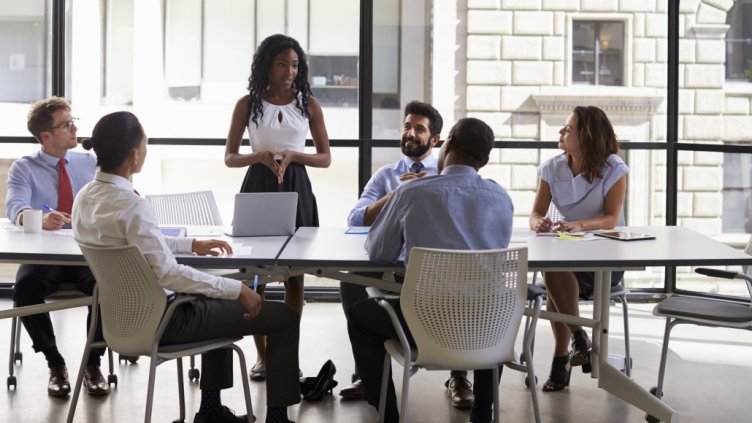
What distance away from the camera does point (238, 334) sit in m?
3.97

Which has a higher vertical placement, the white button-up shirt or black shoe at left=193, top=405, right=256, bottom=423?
the white button-up shirt

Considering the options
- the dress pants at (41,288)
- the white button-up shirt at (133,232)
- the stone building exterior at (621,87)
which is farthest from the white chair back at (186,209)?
the stone building exterior at (621,87)

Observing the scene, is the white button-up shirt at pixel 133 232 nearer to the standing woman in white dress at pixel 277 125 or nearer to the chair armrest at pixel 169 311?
the chair armrest at pixel 169 311

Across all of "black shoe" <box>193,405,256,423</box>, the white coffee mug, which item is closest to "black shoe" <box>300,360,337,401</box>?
"black shoe" <box>193,405,256,423</box>

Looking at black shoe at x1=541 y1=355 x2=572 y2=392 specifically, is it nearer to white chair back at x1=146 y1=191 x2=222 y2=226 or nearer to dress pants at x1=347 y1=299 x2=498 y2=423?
dress pants at x1=347 y1=299 x2=498 y2=423

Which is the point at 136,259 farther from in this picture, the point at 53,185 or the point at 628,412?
the point at 628,412

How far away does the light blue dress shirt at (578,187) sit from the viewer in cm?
509

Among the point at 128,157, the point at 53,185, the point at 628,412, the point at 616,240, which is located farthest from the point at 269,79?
the point at 628,412

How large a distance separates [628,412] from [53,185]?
276cm

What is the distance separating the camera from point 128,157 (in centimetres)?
386

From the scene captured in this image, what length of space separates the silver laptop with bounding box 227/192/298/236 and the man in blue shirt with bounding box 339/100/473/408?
1.56ft

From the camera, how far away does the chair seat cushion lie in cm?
448

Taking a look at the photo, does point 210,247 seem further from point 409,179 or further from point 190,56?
point 190,56

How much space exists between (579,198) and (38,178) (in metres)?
2.48
